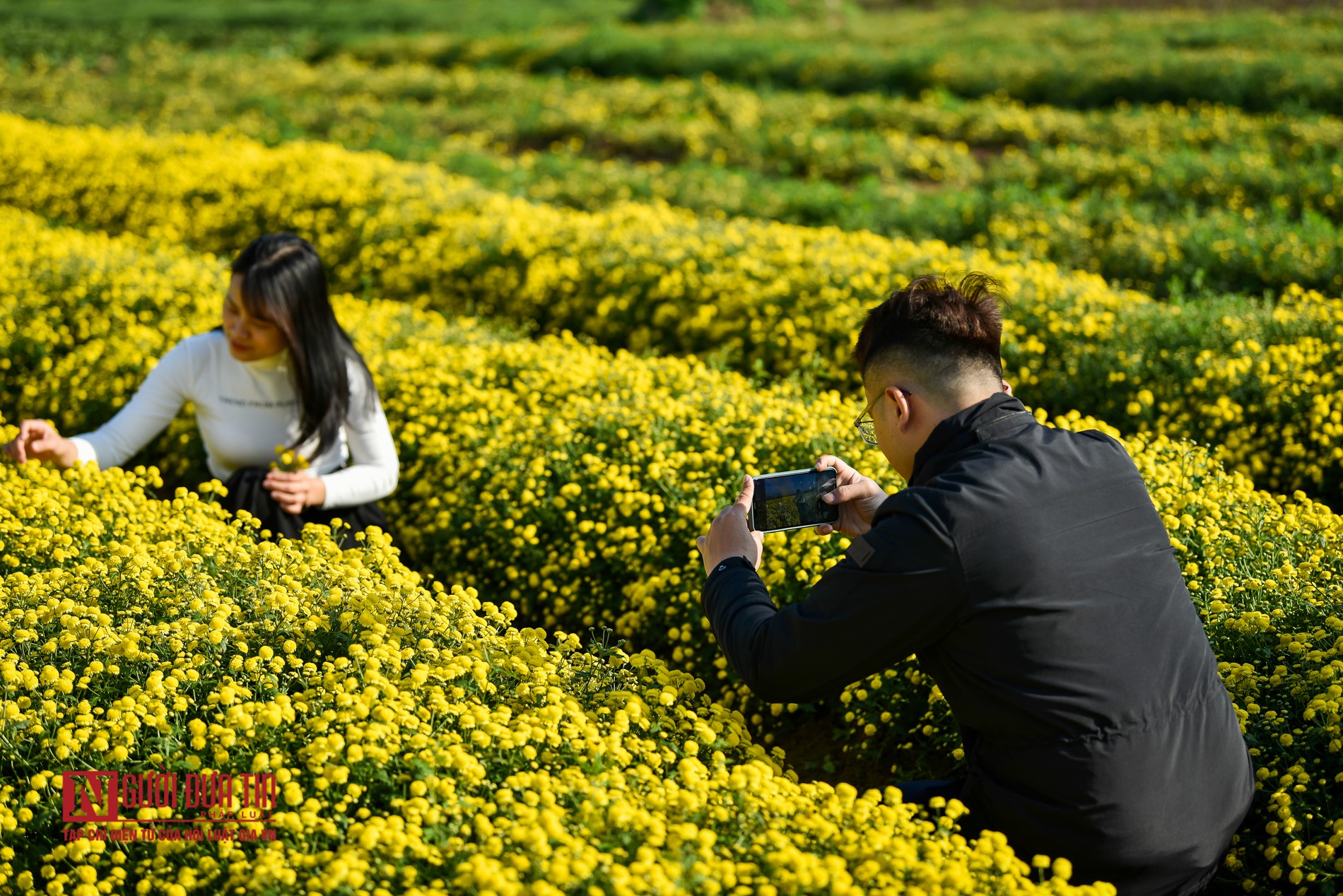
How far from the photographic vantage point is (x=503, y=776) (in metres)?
2.38

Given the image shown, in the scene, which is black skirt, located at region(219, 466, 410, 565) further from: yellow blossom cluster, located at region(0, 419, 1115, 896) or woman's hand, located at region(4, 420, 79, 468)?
yellow blossom cluster, located at region(0, 419, 1115, 896)

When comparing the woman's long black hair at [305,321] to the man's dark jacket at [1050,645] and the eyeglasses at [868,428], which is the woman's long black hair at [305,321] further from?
the man's dark jacket at [1050,645]

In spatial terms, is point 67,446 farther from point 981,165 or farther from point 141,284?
point 981,165

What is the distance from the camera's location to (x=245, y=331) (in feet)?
13.1

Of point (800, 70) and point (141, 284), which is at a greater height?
point (800, 70)

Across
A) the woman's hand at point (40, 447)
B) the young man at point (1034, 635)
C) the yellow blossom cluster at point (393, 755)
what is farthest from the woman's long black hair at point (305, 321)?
the young man at point (1034, 635)

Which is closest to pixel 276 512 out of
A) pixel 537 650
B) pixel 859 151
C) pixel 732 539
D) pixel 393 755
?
pixel 537 650

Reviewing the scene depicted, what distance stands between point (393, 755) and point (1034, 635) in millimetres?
1327

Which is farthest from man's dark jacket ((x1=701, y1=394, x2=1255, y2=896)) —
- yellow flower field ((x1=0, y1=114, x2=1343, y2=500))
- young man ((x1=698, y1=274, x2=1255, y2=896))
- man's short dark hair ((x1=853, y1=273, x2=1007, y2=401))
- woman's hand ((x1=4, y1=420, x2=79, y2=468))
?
woman's hand ((x1=4, y1=420, x2=79, y2=468))

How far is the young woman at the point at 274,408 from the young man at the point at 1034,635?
2.27 m

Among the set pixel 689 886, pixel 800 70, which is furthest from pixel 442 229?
pixel 800 70

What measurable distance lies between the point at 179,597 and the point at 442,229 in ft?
16.3

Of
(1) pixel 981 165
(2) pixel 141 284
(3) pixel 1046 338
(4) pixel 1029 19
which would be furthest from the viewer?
(4) pixel 1029 19

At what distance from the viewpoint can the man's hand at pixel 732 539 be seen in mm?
2529
